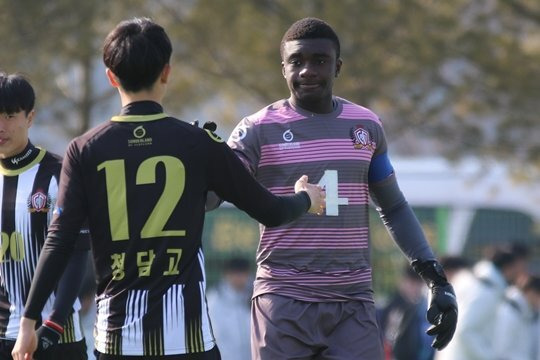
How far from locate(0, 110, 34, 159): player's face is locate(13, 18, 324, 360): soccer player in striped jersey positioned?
125cm

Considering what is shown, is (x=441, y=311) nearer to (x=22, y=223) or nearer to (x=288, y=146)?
(x=288, y=146)

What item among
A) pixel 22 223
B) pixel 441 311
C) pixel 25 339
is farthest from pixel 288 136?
pixel 25 339

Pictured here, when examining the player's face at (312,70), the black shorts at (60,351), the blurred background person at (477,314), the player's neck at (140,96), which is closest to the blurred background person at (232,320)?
the blurred background person at (477,314)

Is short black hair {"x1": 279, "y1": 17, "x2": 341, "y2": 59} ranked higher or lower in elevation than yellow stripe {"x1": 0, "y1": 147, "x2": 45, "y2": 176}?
higher

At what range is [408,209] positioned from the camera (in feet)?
23.0

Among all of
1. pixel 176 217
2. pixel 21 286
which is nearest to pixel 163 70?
pixel 176 217

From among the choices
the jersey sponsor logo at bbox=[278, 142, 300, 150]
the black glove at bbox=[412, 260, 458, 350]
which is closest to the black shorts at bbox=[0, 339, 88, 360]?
the jersey sponsor logo at bbox=[278, 142, 300, 150]

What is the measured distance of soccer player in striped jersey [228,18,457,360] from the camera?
6.64m

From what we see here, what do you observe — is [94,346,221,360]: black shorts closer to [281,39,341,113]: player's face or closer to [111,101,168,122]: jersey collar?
[111,101,168,122]: jersey collar

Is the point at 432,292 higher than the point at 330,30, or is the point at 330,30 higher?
the point at 330,30

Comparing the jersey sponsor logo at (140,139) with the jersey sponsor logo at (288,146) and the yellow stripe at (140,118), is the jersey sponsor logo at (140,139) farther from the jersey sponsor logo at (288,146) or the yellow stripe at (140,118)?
the jersey sponsor logo at (288,146)

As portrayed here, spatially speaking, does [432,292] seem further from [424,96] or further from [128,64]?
[424,96]

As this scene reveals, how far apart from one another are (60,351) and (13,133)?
108cm

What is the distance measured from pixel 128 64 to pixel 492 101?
11240mm
